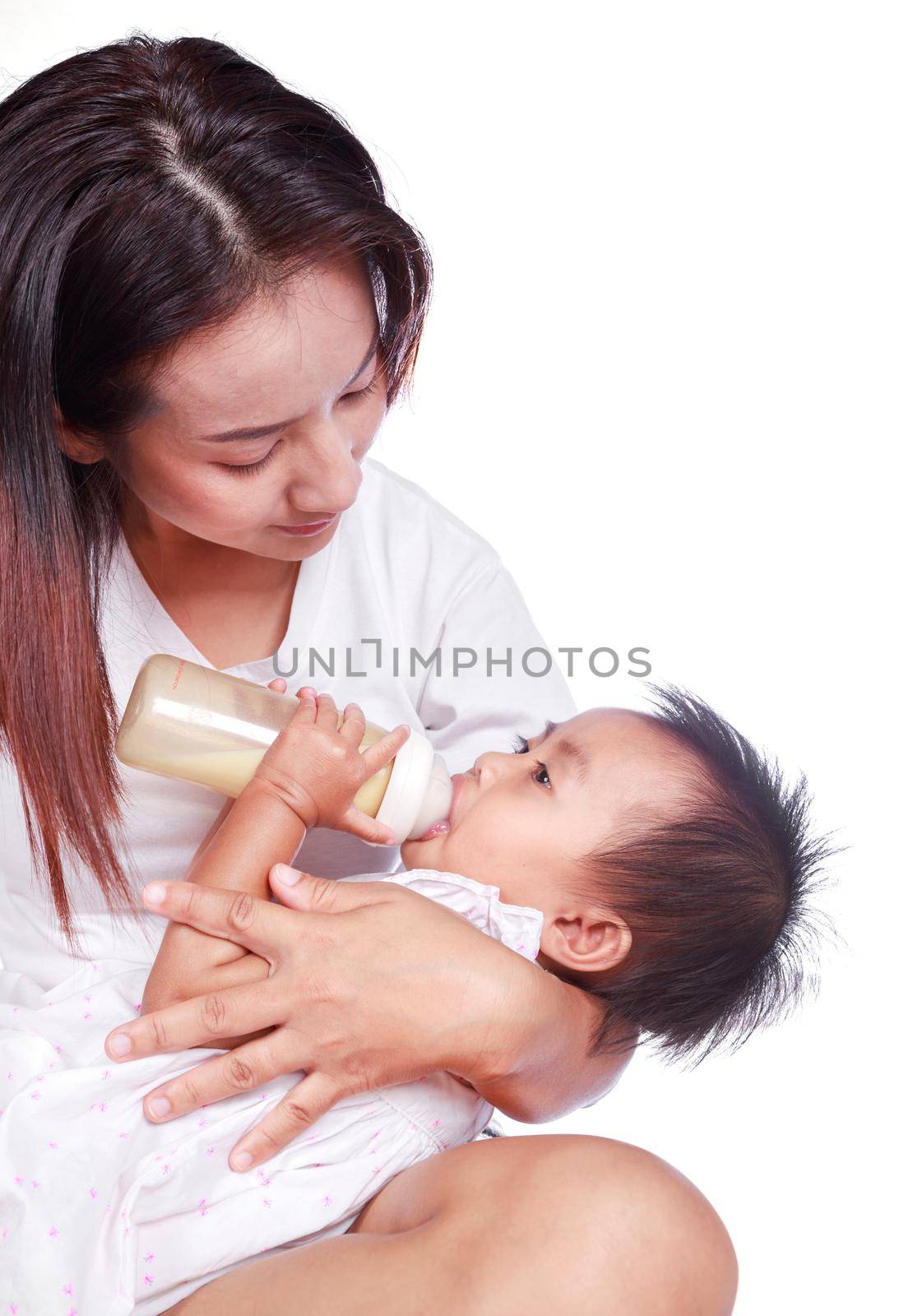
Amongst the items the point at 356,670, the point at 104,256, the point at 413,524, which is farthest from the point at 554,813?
the point at 104,256

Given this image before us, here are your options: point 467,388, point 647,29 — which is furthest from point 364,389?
point 647,29

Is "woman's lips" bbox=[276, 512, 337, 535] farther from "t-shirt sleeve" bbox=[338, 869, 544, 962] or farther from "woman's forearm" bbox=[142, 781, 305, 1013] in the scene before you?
"t-shirt sleeve" bbox=[338, 869, 544, 962]

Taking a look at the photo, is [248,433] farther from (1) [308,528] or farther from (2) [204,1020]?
(2) [204,1020]

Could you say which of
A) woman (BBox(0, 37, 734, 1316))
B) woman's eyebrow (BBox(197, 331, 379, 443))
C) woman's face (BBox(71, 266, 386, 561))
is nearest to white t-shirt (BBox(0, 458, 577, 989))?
woman (BBox(0, 37, 734, 1316))

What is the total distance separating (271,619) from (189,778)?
25 centimetres

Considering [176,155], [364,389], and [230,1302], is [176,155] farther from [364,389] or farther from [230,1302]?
[230,1302]

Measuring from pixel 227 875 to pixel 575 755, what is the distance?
43 cm

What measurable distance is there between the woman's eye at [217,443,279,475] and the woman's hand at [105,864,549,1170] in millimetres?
393

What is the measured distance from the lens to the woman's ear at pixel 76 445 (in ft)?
4.03

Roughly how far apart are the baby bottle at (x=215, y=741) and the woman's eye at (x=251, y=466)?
0.23 metres

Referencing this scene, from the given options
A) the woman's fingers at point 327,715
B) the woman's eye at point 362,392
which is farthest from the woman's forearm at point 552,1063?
the woman's eye at point 362,392

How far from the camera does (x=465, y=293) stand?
264 centimetres

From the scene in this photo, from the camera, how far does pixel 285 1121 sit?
3.72 feet

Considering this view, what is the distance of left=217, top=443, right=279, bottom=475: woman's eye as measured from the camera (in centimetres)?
122
